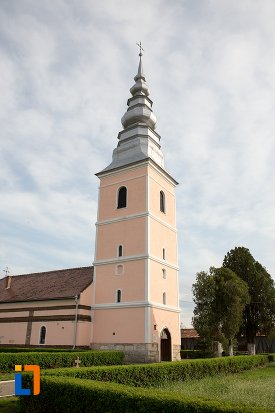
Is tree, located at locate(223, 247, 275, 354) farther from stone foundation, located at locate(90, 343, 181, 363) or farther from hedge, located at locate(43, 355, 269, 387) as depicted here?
hedge, located at locate(43, 355, 269, 387)

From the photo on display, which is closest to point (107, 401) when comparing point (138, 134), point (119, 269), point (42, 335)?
point (119, 269)

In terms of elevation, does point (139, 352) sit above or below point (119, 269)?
below

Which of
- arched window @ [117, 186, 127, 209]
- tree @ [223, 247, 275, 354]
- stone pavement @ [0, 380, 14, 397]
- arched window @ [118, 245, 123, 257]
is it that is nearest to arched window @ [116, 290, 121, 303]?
arched window @ [118, 245, 123, 257]

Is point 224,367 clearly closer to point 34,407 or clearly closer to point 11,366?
point 11,366

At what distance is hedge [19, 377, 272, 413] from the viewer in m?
7.36

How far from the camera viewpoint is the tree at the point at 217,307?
29672 millimetres

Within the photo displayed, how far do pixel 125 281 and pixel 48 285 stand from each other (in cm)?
865

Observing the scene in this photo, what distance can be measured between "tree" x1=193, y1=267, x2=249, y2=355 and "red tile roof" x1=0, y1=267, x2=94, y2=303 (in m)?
9.42

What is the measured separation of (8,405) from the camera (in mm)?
11148

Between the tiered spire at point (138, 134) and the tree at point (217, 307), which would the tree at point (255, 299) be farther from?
the tiered spire at point (138, 134)

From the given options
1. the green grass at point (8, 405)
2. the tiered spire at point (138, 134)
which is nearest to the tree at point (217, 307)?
the tiered spire at point (138, 134)

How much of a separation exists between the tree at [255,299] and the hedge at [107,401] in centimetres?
3277

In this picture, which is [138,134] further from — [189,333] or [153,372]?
[189,333]

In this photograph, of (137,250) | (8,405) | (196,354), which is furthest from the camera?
(196,354)
